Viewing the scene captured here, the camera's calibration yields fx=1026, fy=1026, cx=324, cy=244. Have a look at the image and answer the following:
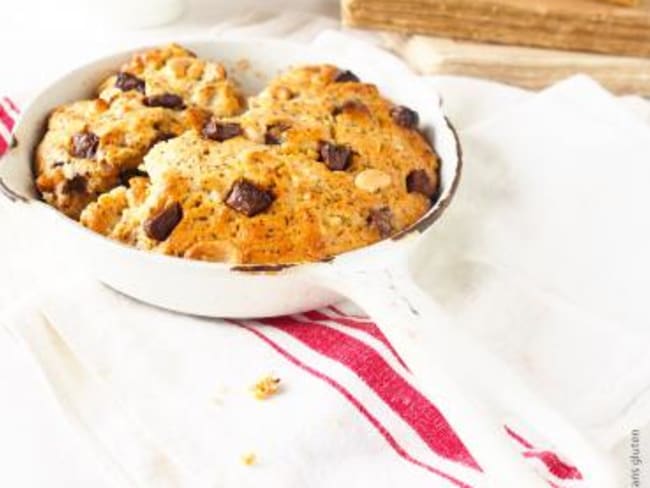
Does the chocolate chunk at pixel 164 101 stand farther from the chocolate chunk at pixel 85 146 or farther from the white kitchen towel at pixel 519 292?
the white kitchen towel at pixel 519 292

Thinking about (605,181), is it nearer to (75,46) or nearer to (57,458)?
(57,458)

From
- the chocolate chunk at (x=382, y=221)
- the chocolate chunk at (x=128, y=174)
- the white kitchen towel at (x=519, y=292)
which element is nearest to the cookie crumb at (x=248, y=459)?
the white kitchen towel at (x=519, y=292)

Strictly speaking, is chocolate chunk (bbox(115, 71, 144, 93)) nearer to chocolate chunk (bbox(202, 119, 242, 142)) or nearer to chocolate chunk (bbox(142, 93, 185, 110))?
chocolate chunk (bbox(142, 93, 185, 110))

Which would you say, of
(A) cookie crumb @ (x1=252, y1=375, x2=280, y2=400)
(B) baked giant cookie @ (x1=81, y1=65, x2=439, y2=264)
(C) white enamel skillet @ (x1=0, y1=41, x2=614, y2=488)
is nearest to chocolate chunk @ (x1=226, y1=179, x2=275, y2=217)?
(B) baked giant cookie @ (x1=81, y1=65, x2=439, y2=264)

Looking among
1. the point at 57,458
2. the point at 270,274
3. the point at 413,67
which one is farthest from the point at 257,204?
the point at 413,67

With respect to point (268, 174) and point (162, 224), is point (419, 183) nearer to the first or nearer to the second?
point (268, 174)
